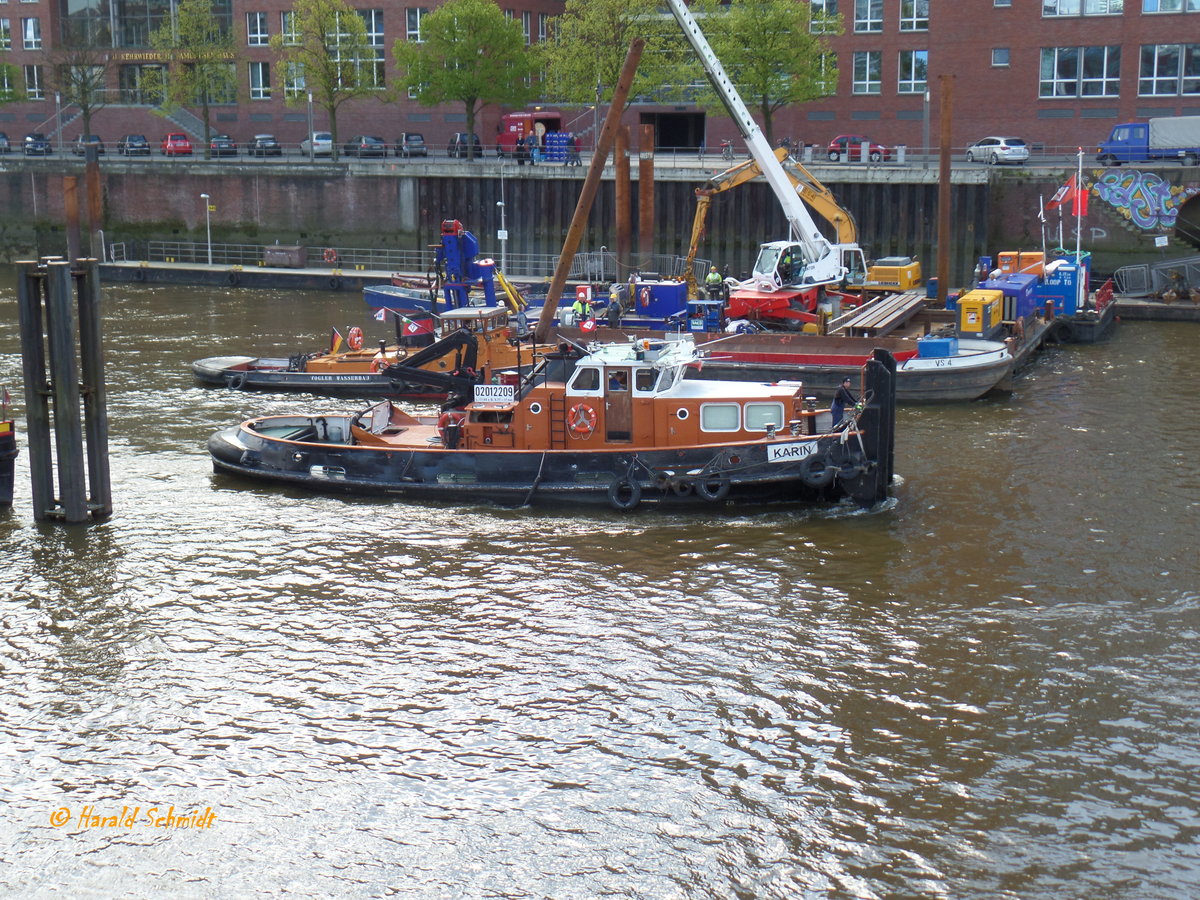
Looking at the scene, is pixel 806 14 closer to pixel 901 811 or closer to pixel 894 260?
pixel 894 260

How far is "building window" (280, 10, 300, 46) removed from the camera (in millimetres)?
64250

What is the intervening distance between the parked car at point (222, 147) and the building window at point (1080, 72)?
3629 centimetres

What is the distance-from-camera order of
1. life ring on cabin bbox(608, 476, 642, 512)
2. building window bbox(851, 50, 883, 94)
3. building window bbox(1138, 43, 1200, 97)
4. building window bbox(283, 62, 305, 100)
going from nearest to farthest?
life ring on cabin bbox(608, 476, 642, 512) < building window bbox(1138, 43, 1200, 97) < building window bbox(851, 50, 883, 94) < building window bbox(283, 62, 305, 100)

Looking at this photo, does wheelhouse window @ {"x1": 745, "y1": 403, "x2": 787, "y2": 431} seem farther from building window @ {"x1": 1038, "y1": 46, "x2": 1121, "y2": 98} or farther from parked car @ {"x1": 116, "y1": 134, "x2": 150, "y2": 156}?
parked car @ {"x1": 116, "y1": 134, "x2": 150, "y2": 156}

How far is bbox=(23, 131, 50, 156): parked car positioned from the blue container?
50.5 m

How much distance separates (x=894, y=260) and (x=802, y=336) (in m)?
9.36

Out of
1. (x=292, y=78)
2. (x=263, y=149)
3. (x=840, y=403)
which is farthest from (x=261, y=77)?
(x=840, y=403)

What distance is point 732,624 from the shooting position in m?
17.0

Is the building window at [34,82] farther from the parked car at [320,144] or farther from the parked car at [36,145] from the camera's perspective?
the parked car at [320,144]

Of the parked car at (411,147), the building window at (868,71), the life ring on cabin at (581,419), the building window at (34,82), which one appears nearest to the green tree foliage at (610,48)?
the parked car at (411,147)

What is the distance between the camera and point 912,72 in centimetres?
5916

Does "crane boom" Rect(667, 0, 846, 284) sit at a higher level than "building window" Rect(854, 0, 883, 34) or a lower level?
lower

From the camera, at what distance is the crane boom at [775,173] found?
35.2 m

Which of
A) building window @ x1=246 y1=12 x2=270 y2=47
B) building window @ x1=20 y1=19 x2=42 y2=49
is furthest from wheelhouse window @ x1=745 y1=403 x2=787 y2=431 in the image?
building window @ x1=20 y1=19 x2=42 y2=49
